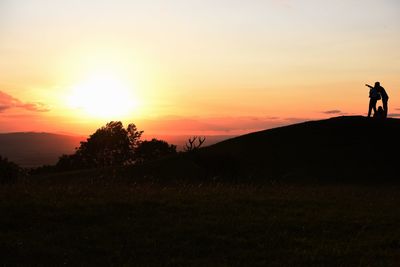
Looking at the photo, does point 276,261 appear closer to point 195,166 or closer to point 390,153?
point 195,166

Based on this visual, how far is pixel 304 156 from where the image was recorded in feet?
136

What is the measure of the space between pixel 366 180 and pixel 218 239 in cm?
2418

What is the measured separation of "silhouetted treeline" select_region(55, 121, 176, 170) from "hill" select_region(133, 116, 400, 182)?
49358 millimetres

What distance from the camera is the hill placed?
119ft

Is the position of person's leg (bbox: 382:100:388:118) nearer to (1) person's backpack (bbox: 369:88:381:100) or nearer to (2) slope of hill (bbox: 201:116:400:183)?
(2) slope of hill (bbox: 201:116:400:183)

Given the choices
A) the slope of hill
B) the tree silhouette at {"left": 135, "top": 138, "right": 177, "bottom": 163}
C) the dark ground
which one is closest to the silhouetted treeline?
the tree silhouette at {"left": 135, "top": 138, "right": 177, "bottom": 163}

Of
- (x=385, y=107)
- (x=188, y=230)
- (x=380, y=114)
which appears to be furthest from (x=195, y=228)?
(x=380, y=114)

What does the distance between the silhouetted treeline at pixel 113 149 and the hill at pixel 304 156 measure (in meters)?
49.4

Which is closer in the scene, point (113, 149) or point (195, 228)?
point (195, 228)

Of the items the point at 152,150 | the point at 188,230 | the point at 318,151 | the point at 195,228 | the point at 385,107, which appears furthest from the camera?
the point at 152,150

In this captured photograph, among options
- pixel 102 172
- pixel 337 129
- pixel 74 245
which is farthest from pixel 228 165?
pixel 74 245

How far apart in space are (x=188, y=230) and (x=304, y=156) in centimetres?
2951

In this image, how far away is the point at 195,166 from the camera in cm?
3906

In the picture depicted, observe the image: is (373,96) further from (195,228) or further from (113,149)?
(113,149)
